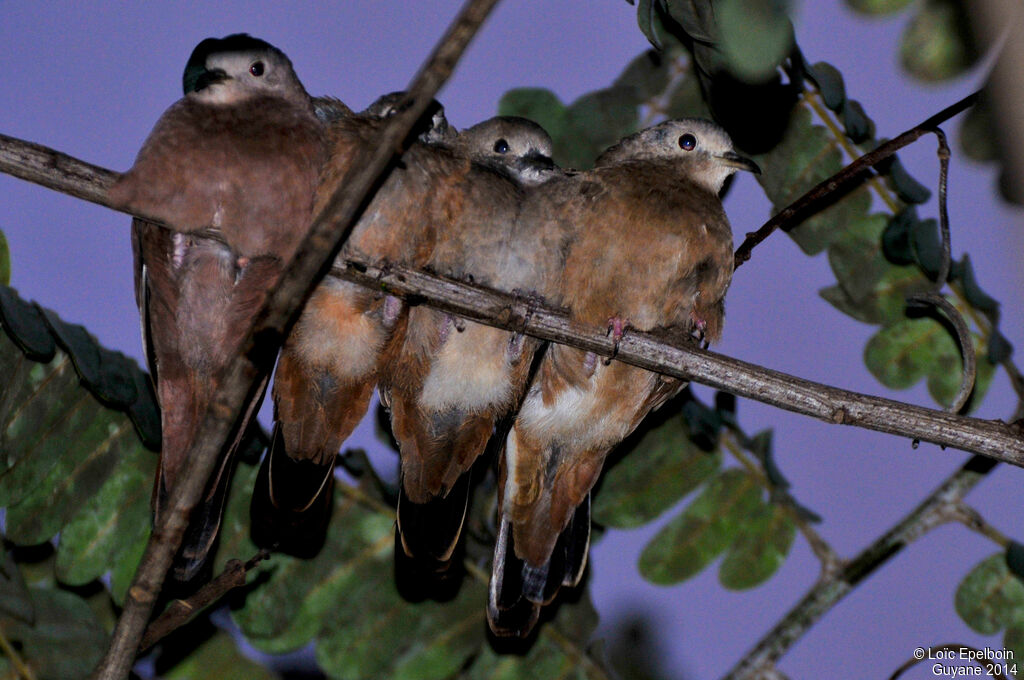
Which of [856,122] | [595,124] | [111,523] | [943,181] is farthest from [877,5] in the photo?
[111,523]

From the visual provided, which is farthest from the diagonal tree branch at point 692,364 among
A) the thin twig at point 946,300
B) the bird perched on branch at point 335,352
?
the bird perched on branch at point 335,352

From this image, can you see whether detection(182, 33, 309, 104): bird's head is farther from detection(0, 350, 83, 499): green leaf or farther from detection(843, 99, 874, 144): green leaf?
detection(843, 99, 874, 144): green leaf

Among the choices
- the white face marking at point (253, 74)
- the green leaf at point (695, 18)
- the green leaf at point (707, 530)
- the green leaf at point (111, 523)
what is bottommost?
the green leaf at point (111, 523)

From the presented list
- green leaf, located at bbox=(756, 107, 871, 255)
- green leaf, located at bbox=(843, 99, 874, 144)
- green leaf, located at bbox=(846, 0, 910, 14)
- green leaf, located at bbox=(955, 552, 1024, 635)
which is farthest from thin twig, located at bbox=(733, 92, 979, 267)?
green leaf, located at bbox=(955, 552, 1024, 635)

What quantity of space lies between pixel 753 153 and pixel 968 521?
4.25 ft

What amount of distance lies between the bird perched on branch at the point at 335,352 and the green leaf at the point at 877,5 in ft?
3.81

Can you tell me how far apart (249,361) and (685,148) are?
1920 mm

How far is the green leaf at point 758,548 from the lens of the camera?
Result: 3.40 m

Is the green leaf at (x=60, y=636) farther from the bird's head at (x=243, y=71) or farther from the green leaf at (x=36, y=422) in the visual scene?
the bird's head at (x=243, y=71)

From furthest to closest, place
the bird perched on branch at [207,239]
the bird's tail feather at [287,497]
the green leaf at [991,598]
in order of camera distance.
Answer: the green leaf at [991,598], the bird's tail feather at [287,497], the bird perched on branch at [207,239]

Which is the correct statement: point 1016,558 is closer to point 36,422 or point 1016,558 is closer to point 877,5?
point 877,5

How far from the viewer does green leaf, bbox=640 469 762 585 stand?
11.1ft

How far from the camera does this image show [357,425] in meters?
3.05

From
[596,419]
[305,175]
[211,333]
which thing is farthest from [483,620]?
[305,175]
